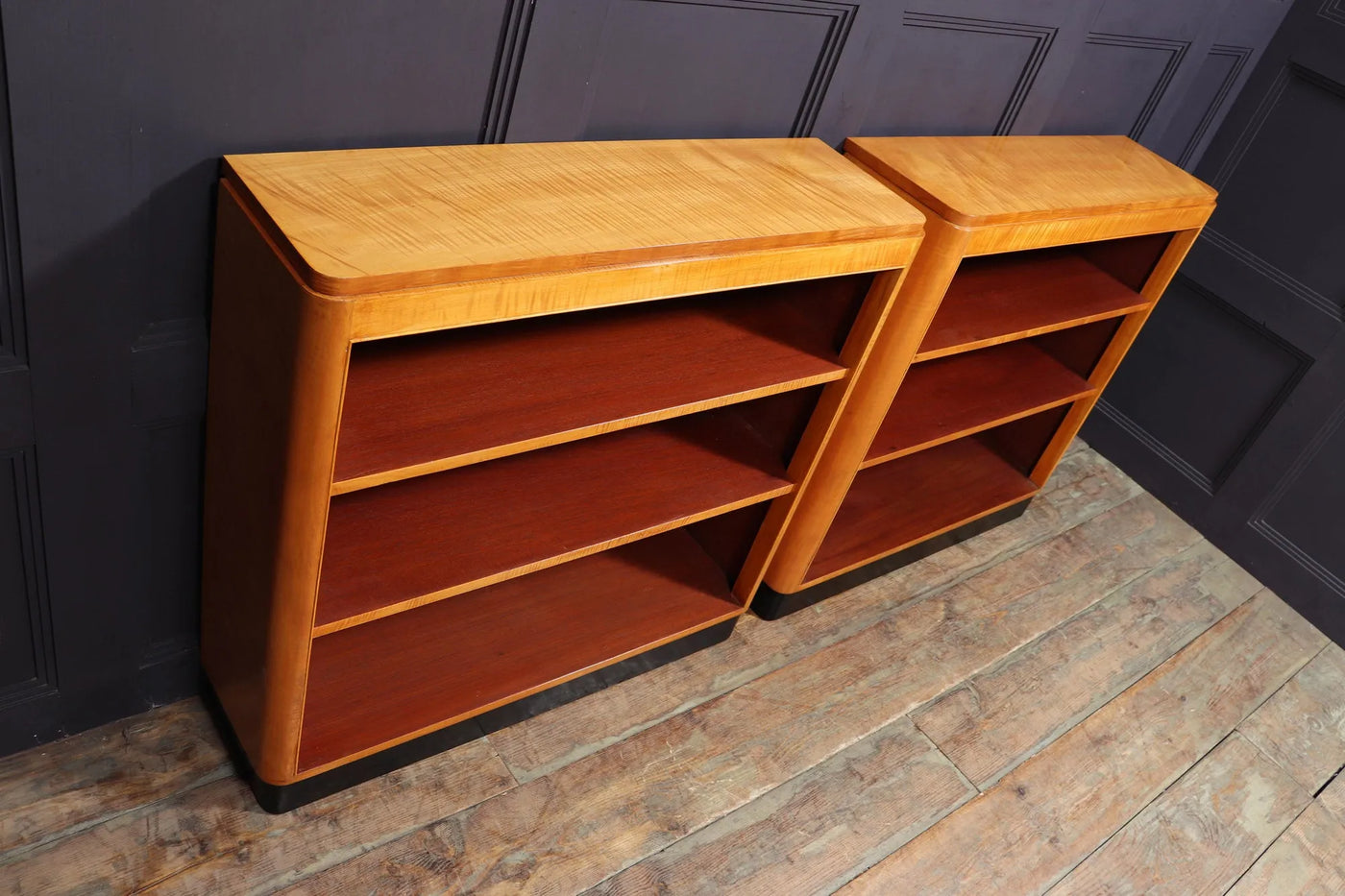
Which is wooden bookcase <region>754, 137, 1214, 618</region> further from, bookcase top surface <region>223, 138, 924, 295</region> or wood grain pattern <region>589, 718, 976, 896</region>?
wood grain pattern <region>589, 718, 976, 896</region>

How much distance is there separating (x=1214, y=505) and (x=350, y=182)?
8.66 feet

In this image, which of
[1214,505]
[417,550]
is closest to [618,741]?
[417,550]

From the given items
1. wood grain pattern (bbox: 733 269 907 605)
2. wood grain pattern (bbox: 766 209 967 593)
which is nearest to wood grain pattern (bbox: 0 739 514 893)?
wood grain pattern (bbox: 733 269 907 605)

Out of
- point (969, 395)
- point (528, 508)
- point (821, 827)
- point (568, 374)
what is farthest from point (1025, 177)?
point (821, 827)

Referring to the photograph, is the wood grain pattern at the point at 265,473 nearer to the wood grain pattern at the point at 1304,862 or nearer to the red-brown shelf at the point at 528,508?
the red-brown shelf at the point at 528,508

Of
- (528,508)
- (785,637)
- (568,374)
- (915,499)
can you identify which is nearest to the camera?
Answer: (568,374)

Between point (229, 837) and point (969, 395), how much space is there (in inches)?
69.0

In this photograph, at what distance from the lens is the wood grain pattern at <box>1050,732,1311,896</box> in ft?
6.70

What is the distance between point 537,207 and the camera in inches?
54.4

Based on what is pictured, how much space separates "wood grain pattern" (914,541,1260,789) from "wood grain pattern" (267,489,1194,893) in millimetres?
49

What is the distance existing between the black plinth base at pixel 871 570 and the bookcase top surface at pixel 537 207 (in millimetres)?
943

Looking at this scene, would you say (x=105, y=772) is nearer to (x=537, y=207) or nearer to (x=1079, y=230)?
(x=537, y=207)

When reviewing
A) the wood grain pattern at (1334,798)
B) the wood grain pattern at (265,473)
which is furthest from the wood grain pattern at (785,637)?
the wood grain pattern at (1334,798)

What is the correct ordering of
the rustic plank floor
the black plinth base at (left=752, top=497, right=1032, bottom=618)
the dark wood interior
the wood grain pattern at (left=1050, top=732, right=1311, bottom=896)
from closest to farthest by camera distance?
1. the rustic plank floor
2. the wood grain pattern at (left=1050, top=732, right=1311, bottom=896)
3. the black plinth base at (left=752, top=497, right=1032, bottom=618)
4. the dark wood interior
